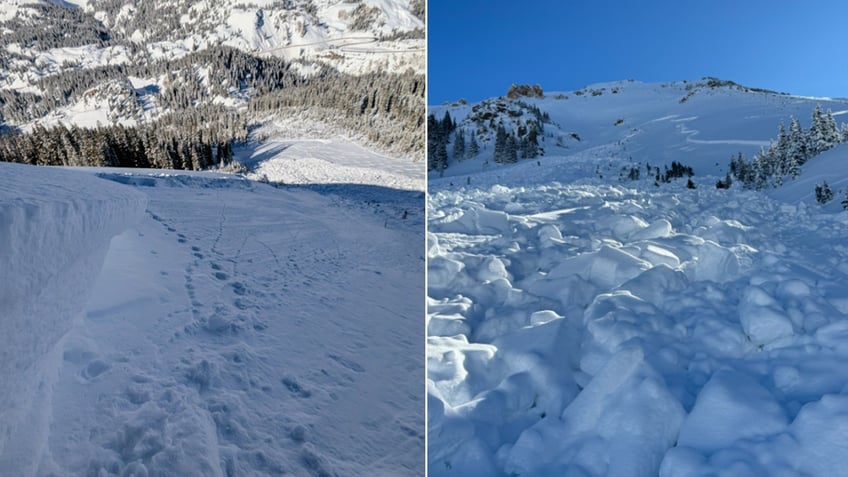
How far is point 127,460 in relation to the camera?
1.74 metres

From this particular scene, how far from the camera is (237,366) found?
8.50ft

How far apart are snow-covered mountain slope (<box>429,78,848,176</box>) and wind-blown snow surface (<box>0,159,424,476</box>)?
37.4 feet

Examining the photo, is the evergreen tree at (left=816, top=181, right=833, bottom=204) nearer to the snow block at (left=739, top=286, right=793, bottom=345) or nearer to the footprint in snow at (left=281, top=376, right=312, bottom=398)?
the snow block at (left=739, top=286, right=793, bottom=345)

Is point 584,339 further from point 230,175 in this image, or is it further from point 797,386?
point 230,175

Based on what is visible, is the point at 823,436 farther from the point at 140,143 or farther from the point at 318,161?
the point at 318,161

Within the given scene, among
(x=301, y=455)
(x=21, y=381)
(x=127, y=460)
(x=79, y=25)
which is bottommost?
(x=301, y=455)

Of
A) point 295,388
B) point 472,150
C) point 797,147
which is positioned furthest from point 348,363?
point 472,150

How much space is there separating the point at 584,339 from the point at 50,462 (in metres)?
2.22

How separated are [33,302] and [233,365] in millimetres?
1031

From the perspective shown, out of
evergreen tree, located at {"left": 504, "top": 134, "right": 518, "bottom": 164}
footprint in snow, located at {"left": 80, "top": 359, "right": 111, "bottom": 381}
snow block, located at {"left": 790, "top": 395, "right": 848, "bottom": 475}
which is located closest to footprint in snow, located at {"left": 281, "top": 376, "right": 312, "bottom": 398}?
footprint in snow, located at {"left": 80, "top": 359, "right": 111, "bottom": 381}

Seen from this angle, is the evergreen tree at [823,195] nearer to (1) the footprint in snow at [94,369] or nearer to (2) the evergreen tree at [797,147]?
(2) the evergreen tree at [797,147]

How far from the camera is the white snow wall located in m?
1.79

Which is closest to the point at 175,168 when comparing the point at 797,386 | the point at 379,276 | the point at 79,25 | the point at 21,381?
the point at 79,25

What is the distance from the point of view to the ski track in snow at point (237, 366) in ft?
6.23
